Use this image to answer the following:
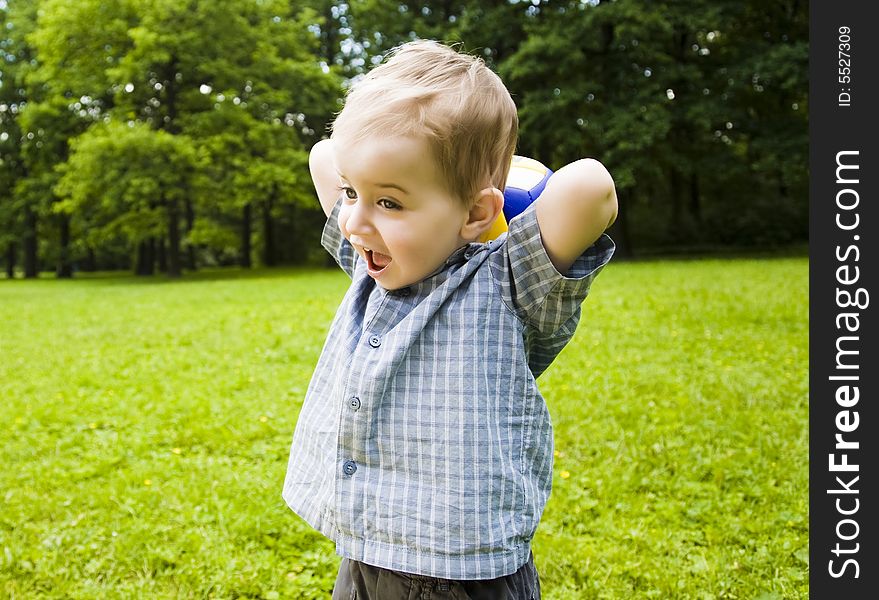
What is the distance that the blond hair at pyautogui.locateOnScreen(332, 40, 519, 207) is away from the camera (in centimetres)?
130

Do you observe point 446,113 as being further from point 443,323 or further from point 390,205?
point 443,323

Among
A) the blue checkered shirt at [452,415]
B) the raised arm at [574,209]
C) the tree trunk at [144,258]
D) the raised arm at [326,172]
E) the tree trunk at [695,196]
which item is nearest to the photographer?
the raised arm at [574,209]

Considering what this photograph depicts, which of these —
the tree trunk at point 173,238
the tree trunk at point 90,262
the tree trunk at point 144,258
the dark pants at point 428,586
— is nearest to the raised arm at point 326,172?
the dark pants at point 428,586

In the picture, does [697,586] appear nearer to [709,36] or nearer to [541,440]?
[541,440]

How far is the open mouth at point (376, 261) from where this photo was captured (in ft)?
4.65

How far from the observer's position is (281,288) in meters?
14.5

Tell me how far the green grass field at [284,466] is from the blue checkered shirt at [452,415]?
144cm

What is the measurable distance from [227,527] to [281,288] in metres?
11.6

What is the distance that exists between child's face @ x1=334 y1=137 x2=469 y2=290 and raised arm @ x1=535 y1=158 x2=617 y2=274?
0.54 feet

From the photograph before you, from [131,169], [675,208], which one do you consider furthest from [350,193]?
[675,208]

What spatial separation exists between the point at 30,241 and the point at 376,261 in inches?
1218

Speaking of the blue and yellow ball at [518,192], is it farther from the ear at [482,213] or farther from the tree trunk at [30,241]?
the tree trunk at [30,241]

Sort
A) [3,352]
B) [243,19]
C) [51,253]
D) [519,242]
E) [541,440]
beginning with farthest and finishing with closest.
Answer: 1. [51,253]
2. [243,19]
3. [3,352]
4. [541,440]
5. [519,242]

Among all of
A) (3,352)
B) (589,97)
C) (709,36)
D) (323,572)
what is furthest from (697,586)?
(709,36)
